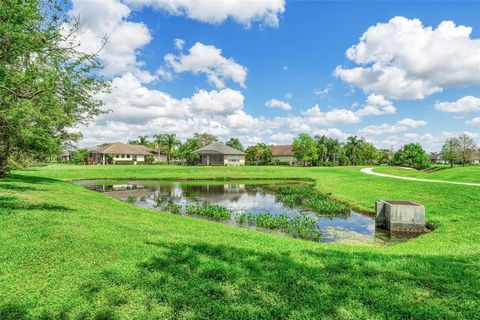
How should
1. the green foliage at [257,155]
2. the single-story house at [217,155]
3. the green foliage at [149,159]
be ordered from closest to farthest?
1. the single-story house at [217,155]
2. the green foliage at [149,159]
3. the green foliage at [257,155]

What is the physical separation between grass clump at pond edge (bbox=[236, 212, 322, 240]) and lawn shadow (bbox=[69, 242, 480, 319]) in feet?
21.9

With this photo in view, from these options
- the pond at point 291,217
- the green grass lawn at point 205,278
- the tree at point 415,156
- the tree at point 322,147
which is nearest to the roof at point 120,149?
the tree at point 322,147

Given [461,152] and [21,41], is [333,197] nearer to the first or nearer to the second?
[21,41]

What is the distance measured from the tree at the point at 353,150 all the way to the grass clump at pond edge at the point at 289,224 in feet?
286

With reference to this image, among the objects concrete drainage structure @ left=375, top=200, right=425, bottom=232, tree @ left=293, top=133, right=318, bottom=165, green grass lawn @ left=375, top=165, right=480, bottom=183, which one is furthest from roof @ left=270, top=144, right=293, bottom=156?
concrete drainage structure @ left=375, top=200, right=425, bottom=232

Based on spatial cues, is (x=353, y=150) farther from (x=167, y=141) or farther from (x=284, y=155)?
(x=167, y=141)

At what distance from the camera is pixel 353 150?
97312 millimetres

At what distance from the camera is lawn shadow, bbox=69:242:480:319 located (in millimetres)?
4758

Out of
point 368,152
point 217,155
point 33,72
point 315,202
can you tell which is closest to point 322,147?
point 368,152

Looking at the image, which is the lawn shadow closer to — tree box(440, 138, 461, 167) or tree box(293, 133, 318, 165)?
tree box(293, 133, 318, 165)

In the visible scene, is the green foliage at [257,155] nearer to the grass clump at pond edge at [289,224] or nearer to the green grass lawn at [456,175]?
the green grass lawn at [456,175]

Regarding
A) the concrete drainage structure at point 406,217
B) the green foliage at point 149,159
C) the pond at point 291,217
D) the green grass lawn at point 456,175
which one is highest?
the green foliage at point 149,159

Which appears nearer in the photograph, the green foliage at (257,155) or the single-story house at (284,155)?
the green foliage at (257,155)

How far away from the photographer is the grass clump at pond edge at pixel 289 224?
46.1 feet
